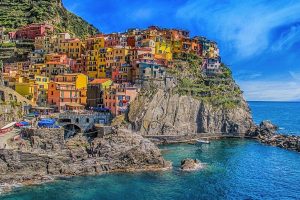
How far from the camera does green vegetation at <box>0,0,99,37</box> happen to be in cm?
14088

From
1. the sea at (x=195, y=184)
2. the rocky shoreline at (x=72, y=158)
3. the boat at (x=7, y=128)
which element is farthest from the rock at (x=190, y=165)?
the boat at (x=7, y=128)

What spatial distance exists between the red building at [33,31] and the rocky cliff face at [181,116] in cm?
4703

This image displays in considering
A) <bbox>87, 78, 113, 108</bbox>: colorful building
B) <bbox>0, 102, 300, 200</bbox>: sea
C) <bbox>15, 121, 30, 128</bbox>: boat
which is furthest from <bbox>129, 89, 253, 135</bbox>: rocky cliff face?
<bbox>15, 121, 30, 128</bbox>: boat

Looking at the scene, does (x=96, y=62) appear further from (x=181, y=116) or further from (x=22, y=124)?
(x=22, y=124)

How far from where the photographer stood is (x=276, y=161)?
8125 cm

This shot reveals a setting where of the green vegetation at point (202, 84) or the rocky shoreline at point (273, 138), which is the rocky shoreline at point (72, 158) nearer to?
the rocky shoreline at point (273, 138)

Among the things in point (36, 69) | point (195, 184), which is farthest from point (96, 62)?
point (195, 184)

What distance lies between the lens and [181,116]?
332ft

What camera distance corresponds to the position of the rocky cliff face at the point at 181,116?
9462cm

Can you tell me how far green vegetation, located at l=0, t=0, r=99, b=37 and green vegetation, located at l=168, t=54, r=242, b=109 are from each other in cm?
4705

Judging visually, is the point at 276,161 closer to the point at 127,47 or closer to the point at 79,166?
the point at 79,166

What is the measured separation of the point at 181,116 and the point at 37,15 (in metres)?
71.8

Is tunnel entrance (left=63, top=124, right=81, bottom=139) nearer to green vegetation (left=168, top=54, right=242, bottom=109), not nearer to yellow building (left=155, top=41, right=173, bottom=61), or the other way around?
green vegetation (left=168, top=54, right=242, bottom=109)

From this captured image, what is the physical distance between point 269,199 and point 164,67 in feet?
181
